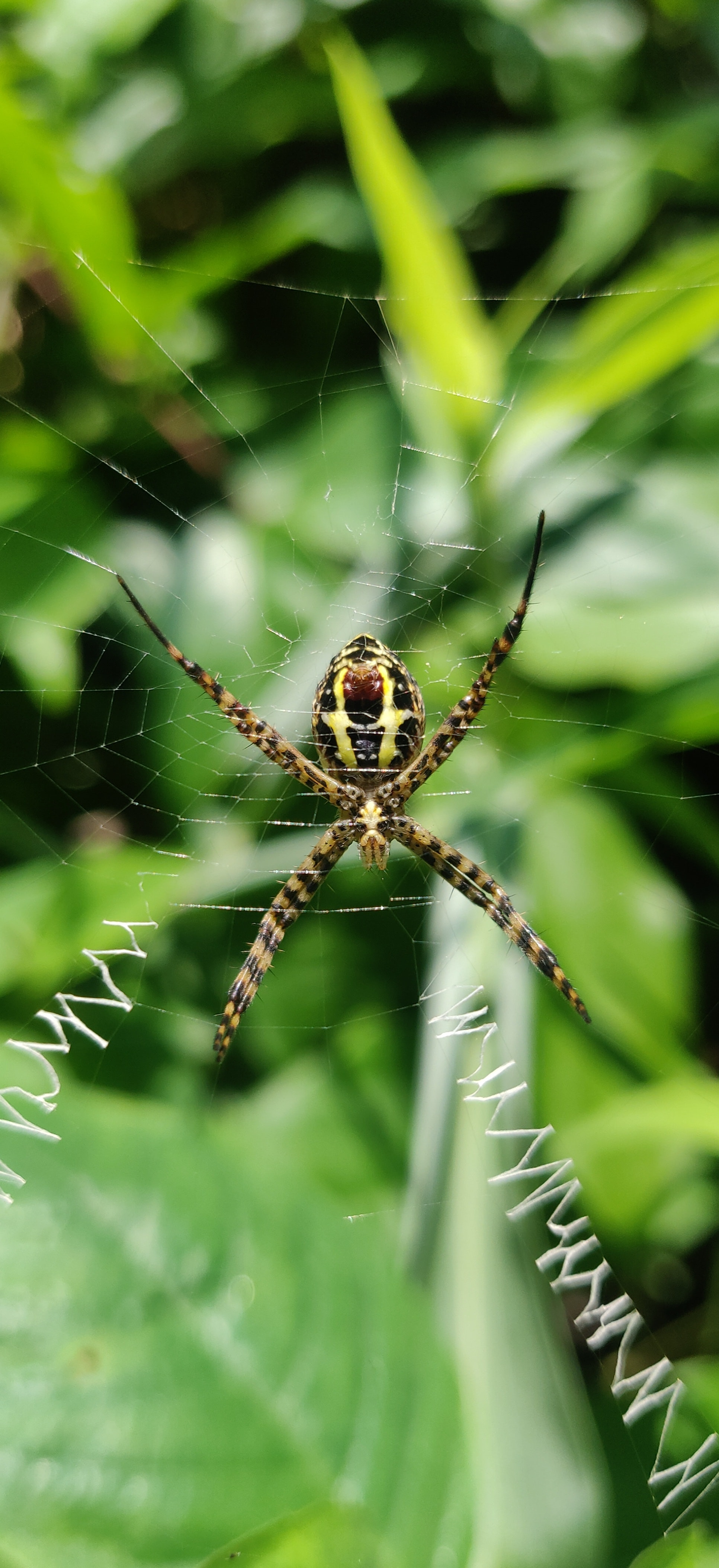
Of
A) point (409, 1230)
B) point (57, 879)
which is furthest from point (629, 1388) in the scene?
point (57, 879)

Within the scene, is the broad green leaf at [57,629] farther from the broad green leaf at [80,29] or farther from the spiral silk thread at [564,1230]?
the broad green leaf at [80,29]

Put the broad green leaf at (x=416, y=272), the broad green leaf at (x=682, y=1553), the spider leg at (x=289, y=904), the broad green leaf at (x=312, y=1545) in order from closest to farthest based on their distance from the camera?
1. the broad green leaf at (x=312, y=1545)
2. the broad green leaf at (x=682, y=1553)
3. the broad green leaf at (x=416, y=272)
4. the spider leg at (x=289, y=904)

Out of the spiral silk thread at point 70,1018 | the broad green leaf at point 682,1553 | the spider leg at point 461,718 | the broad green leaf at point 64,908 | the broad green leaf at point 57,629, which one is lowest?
the broad green leaf at point 682,1553

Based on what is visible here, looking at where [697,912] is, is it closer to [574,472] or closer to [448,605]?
[448,605]

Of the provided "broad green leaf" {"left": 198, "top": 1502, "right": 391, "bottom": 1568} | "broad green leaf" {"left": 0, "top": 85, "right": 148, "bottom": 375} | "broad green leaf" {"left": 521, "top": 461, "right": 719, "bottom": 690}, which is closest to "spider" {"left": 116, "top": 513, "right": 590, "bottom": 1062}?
"broad green leaf" {"left": 521, "top": 461, "right": 719, "bottom": 690}

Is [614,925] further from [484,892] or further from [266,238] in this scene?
[266,238]

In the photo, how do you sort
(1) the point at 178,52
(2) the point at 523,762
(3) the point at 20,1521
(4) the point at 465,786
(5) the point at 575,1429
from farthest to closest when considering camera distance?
(1) the point at 178,52 < (4) the point at 465,786 < (2) the point at 523,762 < (5) the point at 575,1429 < (3) the point at 20,1521

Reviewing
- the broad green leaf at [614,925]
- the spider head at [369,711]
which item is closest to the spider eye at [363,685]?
the spider head at [369,711]
